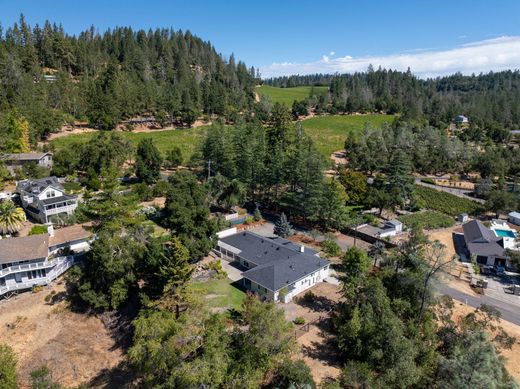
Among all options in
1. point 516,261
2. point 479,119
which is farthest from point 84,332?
point 479,119

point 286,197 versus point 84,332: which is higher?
point 286,197

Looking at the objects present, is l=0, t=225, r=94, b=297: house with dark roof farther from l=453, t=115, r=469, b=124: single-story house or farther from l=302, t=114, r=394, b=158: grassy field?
l=453, t=115, r=469, b=124: single-story house

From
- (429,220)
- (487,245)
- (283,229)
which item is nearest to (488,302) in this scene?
(487,245)

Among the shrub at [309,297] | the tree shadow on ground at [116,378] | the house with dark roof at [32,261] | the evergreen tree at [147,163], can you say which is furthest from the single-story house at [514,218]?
the house with dark roof at [32,261]

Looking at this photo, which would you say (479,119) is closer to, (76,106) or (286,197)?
(286,197)

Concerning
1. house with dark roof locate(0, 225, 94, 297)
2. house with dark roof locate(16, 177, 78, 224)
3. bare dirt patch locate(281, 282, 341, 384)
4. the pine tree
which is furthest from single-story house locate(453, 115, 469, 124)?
house with dark roof locate(0, 225, 94, 297)
